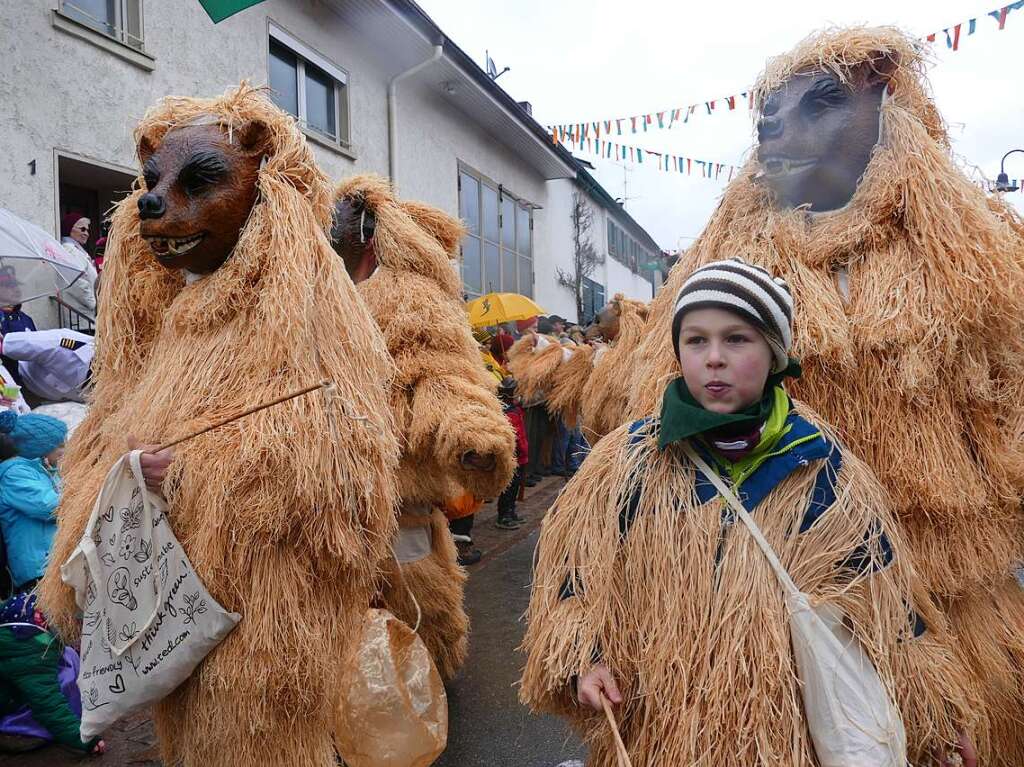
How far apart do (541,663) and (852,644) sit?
61cm

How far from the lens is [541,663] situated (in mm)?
1485

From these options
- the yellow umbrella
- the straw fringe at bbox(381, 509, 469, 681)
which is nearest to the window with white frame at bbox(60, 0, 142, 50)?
the yellow umbrella

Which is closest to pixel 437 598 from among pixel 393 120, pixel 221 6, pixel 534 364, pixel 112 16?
pixel 221 6

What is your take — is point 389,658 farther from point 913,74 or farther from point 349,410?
point 913,74

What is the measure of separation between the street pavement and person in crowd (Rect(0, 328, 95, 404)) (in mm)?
1887

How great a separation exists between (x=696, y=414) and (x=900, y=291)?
0.77 meters

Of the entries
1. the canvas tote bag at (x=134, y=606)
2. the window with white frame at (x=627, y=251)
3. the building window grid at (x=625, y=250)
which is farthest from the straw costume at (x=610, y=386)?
the building window grid at (x=625, y=250)

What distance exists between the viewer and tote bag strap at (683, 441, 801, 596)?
4.43 feet

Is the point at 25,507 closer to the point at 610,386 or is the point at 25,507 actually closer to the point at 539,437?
the point at 610,386

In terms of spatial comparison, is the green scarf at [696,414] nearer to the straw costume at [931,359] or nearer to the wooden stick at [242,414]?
the straw costume at [931,359]

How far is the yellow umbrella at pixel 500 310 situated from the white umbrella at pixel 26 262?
142 inches

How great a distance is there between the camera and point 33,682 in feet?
9.30

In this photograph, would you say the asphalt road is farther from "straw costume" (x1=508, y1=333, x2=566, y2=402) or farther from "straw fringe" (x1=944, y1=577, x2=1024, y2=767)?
"straw costume" (x1=508, y1=333, x2=566, y2=402)

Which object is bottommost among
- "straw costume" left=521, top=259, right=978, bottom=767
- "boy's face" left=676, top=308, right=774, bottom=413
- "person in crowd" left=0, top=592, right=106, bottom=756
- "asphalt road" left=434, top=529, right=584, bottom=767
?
"asphalt road" left=434, top=529, right=584, bottom=767
